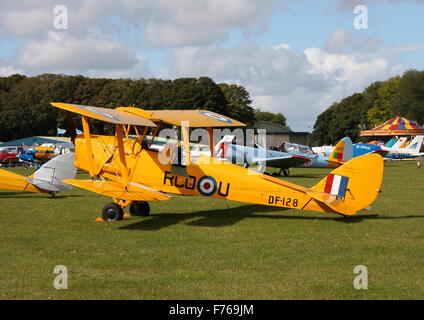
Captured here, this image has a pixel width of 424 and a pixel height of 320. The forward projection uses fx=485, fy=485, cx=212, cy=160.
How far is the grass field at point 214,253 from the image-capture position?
558 centimetres

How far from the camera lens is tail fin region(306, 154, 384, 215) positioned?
9250mm

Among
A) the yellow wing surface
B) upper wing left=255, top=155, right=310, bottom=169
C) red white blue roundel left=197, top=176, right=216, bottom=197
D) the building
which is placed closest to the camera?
red white blue roundel left=197, top=176, right=216, bottom=197

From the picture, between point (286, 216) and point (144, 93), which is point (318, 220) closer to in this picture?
point (286, 216)

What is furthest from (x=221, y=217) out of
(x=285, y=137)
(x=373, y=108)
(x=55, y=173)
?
(x=285, y=137)

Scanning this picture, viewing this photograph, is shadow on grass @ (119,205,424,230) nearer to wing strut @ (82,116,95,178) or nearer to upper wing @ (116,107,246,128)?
wing strut @ (82,116,95,178)

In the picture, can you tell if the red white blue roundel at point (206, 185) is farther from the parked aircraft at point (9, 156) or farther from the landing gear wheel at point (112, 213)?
the parked aircraft at point (9, 156)

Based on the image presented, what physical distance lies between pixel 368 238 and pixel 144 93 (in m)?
69.3

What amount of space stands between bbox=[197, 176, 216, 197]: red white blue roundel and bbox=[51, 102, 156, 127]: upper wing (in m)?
1.60

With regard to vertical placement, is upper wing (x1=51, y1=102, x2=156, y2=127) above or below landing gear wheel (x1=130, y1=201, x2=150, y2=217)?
above

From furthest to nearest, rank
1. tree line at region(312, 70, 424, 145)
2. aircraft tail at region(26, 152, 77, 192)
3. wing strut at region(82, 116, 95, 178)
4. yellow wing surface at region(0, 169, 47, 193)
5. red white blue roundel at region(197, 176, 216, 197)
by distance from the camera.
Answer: tree line at region(312, 70, 424, 145) < yellow wing surface at region(0, 169, 47, 193) < aircraft tail at region(26, 152, 77, 192) < red white blue roundel at region(197, 176, 216, 197) < wing strut at region(82, 116, 95, 178)

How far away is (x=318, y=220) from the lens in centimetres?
1022

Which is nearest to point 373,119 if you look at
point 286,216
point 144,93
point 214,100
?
point 214,100

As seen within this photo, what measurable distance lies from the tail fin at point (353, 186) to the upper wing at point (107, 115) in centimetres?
380


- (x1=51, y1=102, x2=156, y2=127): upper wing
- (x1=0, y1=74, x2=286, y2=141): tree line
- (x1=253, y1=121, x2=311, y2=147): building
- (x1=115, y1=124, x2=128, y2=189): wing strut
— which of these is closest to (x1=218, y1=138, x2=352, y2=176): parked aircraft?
(x1=51, y1=102, x2=156, y2=127): upper wing
